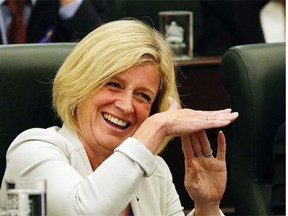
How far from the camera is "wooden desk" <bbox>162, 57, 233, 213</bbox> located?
320cm

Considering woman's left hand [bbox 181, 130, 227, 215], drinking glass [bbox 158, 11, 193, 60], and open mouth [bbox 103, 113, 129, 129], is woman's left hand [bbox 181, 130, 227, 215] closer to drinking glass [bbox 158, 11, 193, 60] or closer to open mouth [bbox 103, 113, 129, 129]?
open mouth [bbox 103, 113, 129, 129]

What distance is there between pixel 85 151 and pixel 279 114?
28.0 inches

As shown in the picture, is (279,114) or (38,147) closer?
(38,147)

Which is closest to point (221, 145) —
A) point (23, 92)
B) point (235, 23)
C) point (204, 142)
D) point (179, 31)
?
point (204, 142)

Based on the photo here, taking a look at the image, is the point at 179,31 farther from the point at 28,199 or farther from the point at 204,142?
the point at 28,199

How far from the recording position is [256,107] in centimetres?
252

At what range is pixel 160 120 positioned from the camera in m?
1.90

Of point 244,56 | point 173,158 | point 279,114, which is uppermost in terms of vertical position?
point 244,56

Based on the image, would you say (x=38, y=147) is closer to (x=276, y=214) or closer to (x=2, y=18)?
(x=276, y=214)

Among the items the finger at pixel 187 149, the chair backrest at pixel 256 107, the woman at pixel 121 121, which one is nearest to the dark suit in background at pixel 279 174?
the chair backrest at pixel 256 107

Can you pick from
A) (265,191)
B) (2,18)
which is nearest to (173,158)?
(265,191)

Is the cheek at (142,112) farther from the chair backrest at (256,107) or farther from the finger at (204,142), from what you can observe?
the chair backrest at (256,107)

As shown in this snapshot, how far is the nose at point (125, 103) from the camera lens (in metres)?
2.05

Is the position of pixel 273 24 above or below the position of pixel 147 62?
below
